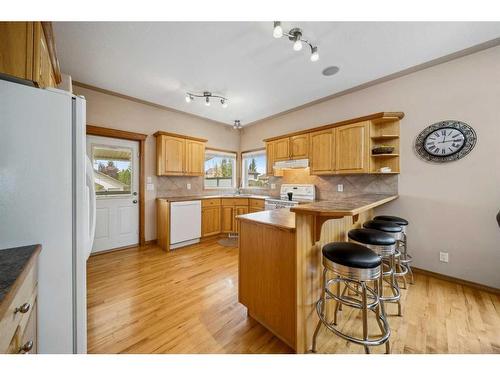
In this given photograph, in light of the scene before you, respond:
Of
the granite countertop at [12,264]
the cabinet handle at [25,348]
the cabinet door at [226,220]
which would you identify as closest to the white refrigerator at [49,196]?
the granite countertop at [12,264]

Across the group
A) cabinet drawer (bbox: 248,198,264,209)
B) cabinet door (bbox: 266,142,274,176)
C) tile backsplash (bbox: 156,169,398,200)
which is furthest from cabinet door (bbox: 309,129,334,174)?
cabinet drawer (bbox: 248,198,264,209)

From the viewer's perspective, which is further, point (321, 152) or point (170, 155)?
point (170, 155)

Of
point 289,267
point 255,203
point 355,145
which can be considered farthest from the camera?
point 255,203

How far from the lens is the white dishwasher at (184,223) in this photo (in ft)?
11.4

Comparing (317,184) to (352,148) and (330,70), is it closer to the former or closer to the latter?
(352,148)

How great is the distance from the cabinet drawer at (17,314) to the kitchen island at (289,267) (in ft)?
4.24

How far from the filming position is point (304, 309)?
55.2 inches

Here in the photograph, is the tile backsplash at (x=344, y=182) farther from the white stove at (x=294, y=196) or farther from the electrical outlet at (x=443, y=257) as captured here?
the electrical outlet at (x=443, y=257)

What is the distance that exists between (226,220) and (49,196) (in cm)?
341

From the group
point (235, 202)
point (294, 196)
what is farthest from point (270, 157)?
point (235, 202)

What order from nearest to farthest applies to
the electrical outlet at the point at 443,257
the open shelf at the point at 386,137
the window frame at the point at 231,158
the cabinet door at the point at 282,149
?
1. the electrical outlet at the point at 443,257
2. the open shelf at the point at 386,137
3. the cabinet door at the point at 282,149
4. the window frame at the point at 231,158

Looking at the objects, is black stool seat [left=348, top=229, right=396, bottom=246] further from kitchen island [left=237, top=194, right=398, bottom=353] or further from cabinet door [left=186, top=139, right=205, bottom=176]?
cabinet door [left=186, top=139, right=205, bottom=176]

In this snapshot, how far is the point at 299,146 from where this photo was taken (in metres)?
3.64
